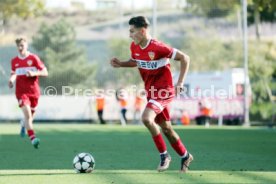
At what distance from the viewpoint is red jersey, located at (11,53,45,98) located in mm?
16844

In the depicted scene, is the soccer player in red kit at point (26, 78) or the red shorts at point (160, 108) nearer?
the red shorts at point (160, 108)

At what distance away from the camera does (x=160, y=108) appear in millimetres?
11055

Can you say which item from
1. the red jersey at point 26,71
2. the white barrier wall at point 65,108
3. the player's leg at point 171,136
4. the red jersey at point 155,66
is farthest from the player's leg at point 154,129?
the white barrier wall at point 65,108

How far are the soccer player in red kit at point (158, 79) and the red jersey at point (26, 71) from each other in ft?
19.3

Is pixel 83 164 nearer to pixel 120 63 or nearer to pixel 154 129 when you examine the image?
pixel 154 129

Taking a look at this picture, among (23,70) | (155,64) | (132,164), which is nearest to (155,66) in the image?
(155,64)

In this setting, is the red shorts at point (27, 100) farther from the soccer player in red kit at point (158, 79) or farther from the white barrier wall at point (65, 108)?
the white barrier wall at point (65, 108)

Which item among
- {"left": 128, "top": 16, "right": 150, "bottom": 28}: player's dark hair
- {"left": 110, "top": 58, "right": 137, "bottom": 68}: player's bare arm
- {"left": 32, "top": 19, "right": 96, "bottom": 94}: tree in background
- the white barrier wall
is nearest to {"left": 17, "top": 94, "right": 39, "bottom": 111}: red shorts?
{"left": 110, "top": 58, "right": 137, "bottom": 68}: player's bare arm

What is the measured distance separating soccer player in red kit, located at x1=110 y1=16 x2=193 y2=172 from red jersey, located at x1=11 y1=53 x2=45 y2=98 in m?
5.88

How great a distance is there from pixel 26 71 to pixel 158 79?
6.18 metres

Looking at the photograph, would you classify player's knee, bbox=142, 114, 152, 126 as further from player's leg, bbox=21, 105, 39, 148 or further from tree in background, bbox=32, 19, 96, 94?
tree in background, bbox=32, 19, 96, 94

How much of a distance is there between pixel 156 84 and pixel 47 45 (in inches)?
1432

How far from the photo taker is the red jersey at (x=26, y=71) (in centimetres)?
1684

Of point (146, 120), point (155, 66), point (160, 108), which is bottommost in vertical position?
point (146, 120)
